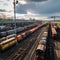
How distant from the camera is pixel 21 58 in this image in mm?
36312

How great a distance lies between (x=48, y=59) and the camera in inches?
1411

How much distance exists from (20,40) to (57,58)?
25.3 m

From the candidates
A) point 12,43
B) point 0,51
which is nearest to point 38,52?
point 0,51

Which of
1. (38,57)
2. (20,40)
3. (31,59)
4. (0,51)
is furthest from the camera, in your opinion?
(20,40)

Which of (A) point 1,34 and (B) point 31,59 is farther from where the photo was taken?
(A) point 1,34

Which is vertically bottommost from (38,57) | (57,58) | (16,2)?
(57,58)

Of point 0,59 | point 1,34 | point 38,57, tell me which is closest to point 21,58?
point 0,59

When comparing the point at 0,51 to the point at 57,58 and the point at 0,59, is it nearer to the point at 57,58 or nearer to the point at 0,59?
the point at 0,59

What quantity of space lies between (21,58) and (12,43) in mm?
14844

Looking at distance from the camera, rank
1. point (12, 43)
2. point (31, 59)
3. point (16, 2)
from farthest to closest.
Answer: point (16, 2) → point (12, 43) → point (31, 59)

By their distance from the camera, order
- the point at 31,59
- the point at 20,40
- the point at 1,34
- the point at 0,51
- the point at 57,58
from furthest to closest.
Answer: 1. the point at 1,34
2. the point at 20,40
3. the point at 0,51
4. the point at 57,58
5. the point at 31,59

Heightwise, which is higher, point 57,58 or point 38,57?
point 38,57

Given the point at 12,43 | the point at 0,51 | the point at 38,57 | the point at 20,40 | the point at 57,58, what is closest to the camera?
the point at 38,57

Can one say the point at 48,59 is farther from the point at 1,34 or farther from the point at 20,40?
the point at 1,34
